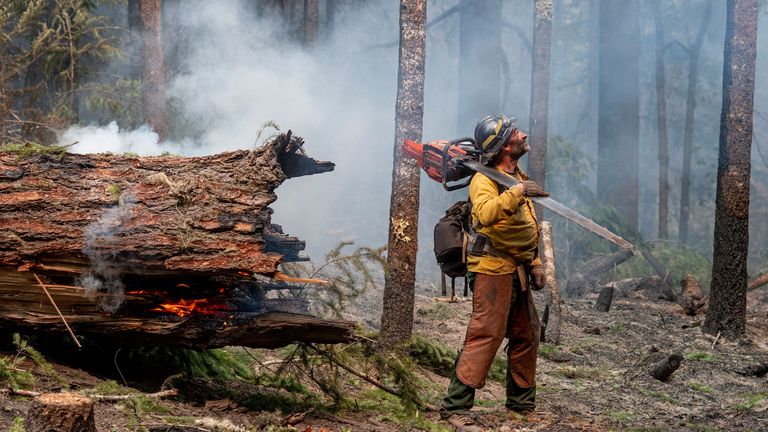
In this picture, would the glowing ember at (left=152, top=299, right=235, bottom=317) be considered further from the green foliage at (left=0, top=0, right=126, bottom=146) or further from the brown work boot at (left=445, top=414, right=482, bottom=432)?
the green foliage at (left=0, top=0, right=126, bottom=146)

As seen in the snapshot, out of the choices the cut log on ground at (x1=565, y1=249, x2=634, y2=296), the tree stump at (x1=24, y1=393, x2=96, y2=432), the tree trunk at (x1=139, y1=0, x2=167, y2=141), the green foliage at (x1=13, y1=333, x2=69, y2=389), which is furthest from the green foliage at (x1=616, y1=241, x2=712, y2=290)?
the tree stump at (x1=24, y1=393, x2=96, y2=432)

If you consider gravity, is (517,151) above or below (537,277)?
above

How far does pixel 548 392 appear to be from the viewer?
25.4ft

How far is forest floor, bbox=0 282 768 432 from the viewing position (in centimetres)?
507

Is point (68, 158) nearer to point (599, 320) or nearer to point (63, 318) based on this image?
point (63, 318)

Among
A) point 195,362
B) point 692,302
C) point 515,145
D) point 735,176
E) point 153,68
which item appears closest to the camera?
point 515,145

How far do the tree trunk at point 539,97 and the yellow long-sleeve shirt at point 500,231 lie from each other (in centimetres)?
708

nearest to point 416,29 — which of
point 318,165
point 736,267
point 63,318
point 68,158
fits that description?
point 318,165

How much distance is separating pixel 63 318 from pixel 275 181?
1.63 m

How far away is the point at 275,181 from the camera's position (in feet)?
18.0

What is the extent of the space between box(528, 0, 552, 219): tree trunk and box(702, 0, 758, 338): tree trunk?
125 inches

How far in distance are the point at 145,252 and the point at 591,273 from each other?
11.7 meters

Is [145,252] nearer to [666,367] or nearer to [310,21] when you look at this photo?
[666,367]

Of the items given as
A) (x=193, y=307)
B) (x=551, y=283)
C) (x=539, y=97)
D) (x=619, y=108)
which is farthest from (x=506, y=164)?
(x=619, y=108)
